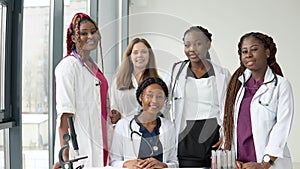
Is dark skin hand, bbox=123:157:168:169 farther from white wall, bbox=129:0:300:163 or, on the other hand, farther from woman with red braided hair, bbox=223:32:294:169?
white wall, bbox=129:0:300:163

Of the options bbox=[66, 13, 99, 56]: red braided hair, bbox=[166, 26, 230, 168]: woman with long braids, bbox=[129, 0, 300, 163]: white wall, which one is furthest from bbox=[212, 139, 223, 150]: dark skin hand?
bbox=[129, 0, 300, 163]: white wall

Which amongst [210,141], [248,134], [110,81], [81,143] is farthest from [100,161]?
[248,134]

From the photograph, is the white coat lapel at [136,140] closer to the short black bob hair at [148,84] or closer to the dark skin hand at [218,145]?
the short black bob hair at [148,84]

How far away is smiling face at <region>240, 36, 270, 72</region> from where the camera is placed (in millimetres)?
2178

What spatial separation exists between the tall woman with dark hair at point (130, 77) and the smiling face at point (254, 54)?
1.34 ft

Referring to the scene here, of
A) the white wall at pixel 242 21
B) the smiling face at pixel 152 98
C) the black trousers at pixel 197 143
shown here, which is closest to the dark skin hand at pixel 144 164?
the smiling face at pixel 152 98

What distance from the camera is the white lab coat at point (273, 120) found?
2090 millimetres

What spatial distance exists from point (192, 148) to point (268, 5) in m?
2.45

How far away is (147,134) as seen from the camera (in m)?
2.07

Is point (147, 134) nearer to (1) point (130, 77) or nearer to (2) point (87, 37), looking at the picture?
(1) point (130, 77)

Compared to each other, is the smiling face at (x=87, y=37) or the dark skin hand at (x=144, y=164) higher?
the smiling face at (x=87, y=37)

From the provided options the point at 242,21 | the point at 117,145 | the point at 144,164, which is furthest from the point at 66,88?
the point at 242,21

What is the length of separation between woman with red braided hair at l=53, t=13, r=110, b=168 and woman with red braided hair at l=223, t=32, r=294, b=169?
57 centimetres

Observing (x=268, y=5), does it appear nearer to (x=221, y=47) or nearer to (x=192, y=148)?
(x=221, y=47)
